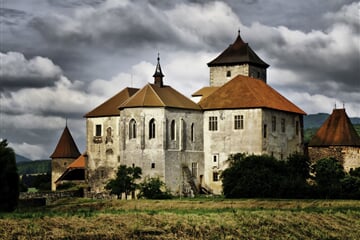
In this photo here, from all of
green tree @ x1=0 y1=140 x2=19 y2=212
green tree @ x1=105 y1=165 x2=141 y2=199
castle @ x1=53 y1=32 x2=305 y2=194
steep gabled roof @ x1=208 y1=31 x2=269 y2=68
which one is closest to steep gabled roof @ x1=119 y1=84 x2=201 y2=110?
castle @ x1=53 y1=32 x2=305 y2=194

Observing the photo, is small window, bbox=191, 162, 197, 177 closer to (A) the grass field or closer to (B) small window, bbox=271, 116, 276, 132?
(B) small window, bbox=271, 116, 276, 132

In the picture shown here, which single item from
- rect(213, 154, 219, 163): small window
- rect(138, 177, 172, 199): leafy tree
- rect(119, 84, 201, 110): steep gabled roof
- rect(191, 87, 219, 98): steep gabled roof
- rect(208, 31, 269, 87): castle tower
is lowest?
rect(138, 177, 172, 199): leafy tree

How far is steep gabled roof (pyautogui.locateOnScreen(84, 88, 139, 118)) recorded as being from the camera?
8209 centimetres

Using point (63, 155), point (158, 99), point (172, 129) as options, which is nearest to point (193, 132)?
point (172, 129)

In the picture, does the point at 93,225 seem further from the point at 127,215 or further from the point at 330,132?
the point at 330,132

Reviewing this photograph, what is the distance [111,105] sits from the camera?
8288cm

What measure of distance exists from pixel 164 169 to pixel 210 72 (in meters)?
19.2

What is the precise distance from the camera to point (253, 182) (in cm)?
6144

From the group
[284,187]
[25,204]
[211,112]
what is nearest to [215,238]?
[284,187]

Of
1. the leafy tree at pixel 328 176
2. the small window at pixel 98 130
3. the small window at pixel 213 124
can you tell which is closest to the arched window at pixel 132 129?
the small window at pixel 213 124

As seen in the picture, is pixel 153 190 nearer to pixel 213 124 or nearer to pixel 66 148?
pixel 213 124

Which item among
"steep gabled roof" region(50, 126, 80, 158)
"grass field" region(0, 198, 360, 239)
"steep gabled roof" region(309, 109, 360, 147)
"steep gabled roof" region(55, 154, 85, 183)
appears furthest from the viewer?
"steep gabled roof" region(50, 126, 80, 158)

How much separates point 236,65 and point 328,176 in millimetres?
20454

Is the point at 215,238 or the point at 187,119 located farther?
the point at 187,119
